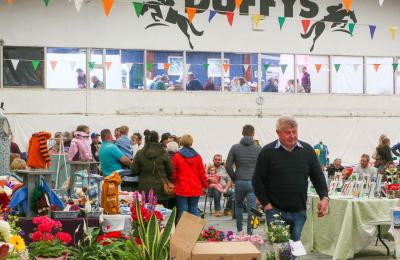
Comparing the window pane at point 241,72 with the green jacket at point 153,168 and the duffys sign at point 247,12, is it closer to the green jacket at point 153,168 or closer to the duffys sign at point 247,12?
the duffys sign at point 247,12

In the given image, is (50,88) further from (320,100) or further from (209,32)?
(320,100)

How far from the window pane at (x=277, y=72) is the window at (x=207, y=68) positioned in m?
1.39

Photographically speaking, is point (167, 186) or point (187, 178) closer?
point (167, 186)

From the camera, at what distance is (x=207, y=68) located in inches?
923

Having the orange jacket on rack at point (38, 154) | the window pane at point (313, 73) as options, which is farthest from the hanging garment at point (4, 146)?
the window pane at point (313, 73)

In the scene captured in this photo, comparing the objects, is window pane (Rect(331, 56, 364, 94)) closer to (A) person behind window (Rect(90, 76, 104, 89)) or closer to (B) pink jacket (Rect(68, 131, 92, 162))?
(A) person behind window (Rect(90, 76, 104, 89))

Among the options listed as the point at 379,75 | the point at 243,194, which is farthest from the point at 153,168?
the point at 379,75

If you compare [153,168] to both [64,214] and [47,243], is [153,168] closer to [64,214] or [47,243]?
[64,214]

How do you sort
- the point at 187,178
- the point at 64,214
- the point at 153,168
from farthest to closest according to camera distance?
the point at 187,178
the point at 153,168
the point at 64,214

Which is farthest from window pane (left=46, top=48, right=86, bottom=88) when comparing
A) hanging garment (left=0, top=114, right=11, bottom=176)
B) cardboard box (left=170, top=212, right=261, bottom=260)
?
cardboard box (left=170, top=212, right=261, bottom=260)

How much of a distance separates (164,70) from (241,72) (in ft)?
7.68

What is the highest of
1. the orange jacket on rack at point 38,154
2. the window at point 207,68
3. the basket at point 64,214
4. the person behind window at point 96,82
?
the window at point 207,68

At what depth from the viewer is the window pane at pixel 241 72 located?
23688 millimetres

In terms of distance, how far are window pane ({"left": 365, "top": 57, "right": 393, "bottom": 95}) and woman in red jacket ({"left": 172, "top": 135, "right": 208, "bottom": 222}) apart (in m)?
14.8
